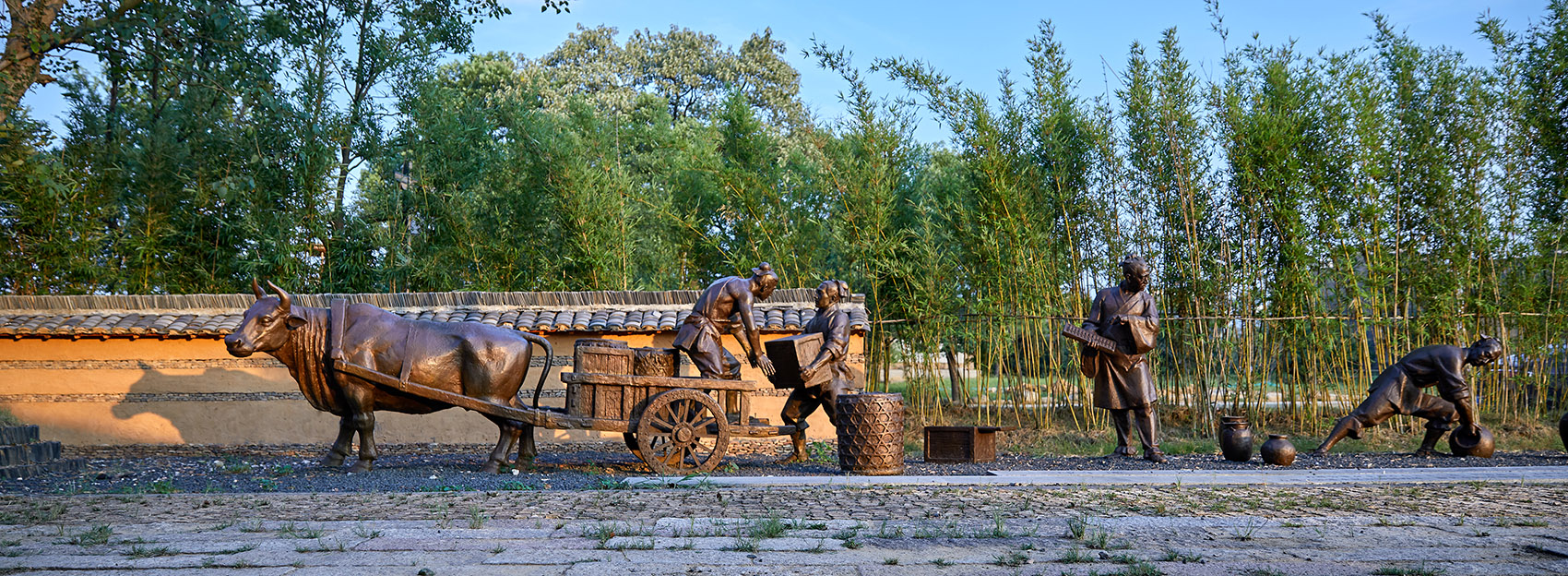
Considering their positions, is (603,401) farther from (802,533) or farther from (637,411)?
(802,533)

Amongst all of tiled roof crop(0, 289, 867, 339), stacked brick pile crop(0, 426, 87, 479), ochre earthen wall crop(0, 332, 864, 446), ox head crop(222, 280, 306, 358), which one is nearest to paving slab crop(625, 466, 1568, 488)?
ox head crop(222, 280, 306, 358)

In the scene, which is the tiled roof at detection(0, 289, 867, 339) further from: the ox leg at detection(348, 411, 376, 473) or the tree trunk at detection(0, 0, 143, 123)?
the ox leg at detection(348, 411, 376, 473)

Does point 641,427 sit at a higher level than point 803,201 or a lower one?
lower

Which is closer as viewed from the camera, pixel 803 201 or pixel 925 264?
pixel 925 264

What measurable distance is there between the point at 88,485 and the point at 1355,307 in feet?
35.2

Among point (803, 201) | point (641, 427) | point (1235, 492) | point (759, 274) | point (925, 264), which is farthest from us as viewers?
point (803, 201)

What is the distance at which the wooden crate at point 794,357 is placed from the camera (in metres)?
7.77

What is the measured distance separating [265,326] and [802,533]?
4.65 metres

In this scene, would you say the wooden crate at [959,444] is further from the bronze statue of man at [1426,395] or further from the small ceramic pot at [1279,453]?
the bronze statue of man at [1426,395]

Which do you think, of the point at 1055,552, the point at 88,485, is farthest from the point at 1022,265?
the point at 88,485

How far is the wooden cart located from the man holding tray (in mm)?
2787

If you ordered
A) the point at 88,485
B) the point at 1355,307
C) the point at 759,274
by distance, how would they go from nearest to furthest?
the point at 88,485
the point at 759,274
the point at 1355,307

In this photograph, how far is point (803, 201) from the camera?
1221 cm

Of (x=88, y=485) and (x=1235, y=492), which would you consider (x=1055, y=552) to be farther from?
(x=88, y=485)
